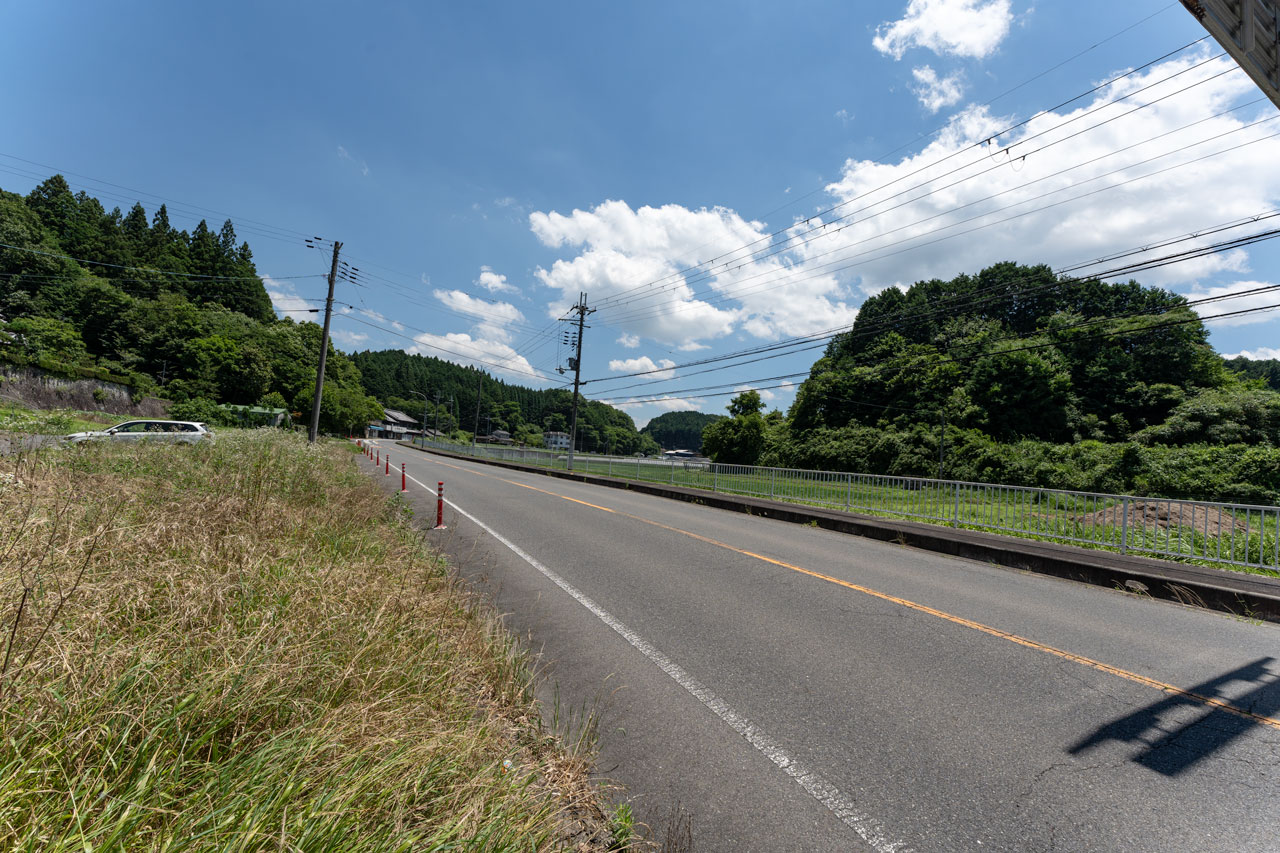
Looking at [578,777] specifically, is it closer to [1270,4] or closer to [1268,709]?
[1268,709]

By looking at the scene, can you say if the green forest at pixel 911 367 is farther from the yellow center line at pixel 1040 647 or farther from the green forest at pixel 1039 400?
the yellow center line at pixel 1040 647

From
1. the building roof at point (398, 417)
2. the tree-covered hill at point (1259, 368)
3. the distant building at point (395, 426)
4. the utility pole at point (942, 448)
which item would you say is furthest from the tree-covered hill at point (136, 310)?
the tree-covered hill at point (1259, 368)

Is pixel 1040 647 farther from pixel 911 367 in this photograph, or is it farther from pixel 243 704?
pixel 911 367

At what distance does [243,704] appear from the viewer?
219 cm

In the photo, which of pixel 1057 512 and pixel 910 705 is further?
pixel 1057 512

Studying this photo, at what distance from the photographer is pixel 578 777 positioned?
8.52 ft

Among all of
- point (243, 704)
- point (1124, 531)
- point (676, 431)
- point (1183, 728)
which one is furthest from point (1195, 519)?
point (676, 431)

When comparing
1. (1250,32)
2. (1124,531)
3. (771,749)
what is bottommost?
(771,749)

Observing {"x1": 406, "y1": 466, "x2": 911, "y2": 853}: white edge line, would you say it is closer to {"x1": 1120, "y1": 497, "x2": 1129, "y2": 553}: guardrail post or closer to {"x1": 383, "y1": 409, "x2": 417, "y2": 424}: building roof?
{"x1": 1120, "y1": 497, "x2": 1129, "y2": 553}: guardrail post

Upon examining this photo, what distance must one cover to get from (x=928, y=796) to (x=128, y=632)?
406 cm

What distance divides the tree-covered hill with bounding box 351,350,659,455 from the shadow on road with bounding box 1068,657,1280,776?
119658mm

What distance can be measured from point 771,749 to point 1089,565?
7634mm

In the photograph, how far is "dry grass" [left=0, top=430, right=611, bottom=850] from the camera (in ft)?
5.28

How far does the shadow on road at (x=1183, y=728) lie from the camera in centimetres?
292
